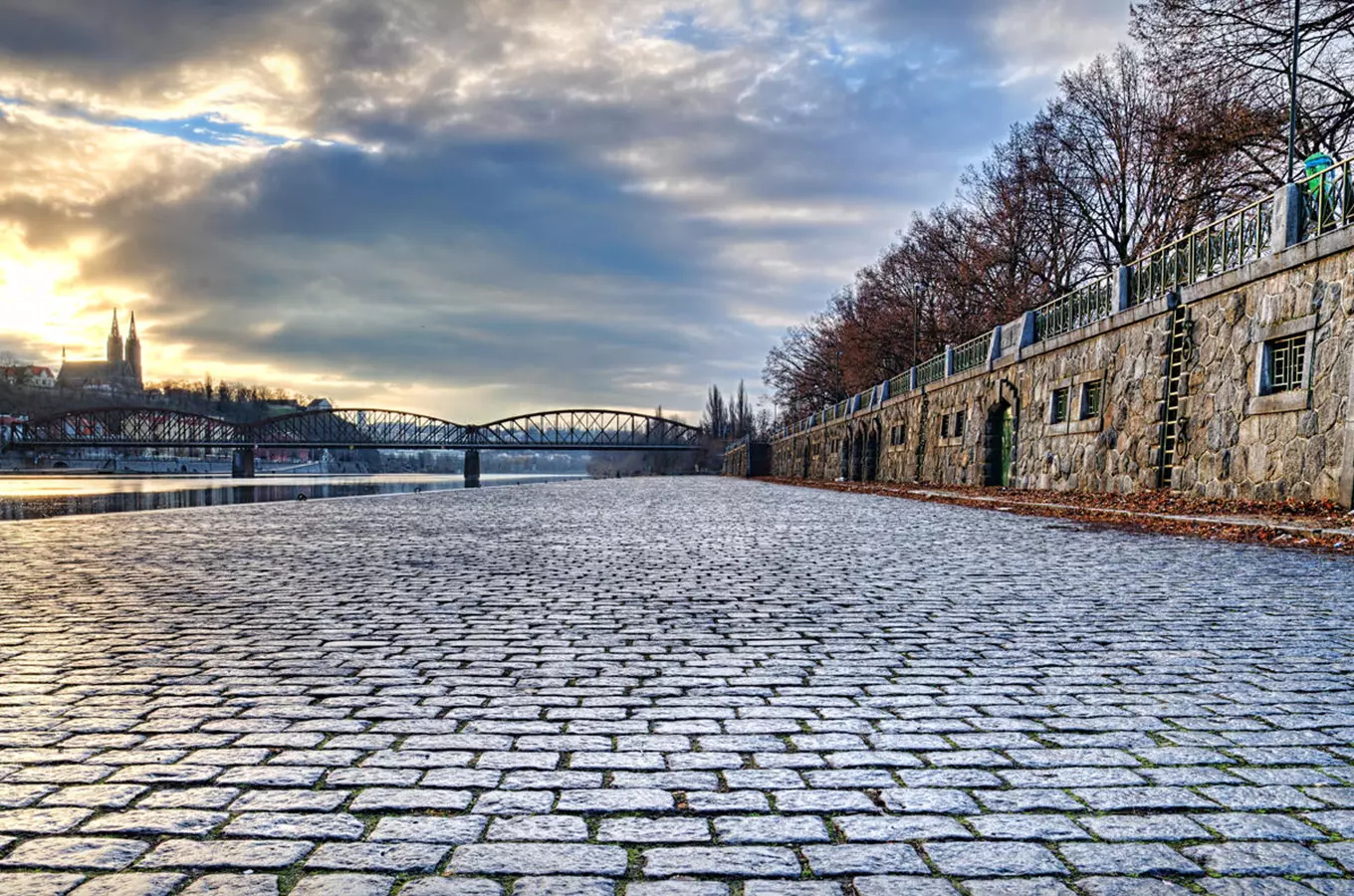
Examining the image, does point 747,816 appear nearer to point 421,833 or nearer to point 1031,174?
point 421,833

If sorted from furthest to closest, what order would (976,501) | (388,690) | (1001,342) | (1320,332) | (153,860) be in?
(1001,342)
(976,501)
(1320,332)
(388,690)
(153,860)

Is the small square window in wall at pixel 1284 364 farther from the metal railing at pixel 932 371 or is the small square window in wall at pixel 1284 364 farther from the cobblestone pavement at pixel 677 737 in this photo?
the metal railing at pixel 932 371

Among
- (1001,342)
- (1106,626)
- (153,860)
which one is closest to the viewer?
(153,860)

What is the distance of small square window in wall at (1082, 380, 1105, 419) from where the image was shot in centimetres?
2167

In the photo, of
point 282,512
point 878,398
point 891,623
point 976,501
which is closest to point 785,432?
point 878,398

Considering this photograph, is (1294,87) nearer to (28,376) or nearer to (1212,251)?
(1212,251)

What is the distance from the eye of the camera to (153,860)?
242 centimetres

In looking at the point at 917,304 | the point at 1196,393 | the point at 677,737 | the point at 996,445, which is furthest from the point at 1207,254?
the point at 917,304

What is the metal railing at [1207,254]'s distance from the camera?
52.3ft

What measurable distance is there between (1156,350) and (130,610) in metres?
19.1

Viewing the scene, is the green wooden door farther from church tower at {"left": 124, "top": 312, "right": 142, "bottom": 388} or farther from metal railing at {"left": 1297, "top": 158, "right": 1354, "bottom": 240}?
church tower at {"left": 124, "top": 312, "right": 142, "bottom": 388}

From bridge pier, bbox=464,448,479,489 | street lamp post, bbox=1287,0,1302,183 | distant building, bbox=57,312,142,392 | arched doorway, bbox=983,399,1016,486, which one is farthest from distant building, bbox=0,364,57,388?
street lamp post, bbox=1287,0,1302,183

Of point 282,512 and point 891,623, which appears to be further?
point 282,512

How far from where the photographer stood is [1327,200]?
47.7 ft
